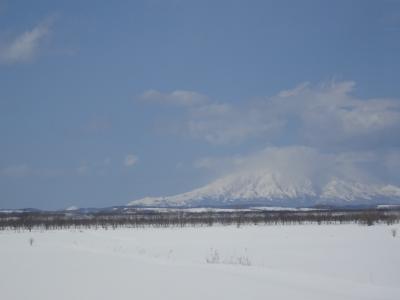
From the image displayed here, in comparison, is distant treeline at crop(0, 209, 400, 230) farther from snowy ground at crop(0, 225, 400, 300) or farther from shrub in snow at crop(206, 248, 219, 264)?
snowy ground at crop(0, 225, 400, 300)

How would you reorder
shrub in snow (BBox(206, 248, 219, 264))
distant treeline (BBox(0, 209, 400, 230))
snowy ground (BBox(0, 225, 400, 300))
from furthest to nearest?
distant treeline (BBox(0, 209, 400, 230)), shrub in snow (BBox(206, 248, 219, 264)), snowy ground (BBox(0, 225, 400, 300))

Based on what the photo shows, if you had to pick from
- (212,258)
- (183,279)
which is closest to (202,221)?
(212,258)

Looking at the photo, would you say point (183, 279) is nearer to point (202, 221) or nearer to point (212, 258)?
point (212, 258)

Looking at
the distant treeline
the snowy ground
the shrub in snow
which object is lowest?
the distant treeline

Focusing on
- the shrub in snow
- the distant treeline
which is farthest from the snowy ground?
the distant treeline

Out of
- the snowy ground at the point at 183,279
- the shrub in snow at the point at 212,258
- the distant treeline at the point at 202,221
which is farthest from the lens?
the distant treeline at the point at 202,221

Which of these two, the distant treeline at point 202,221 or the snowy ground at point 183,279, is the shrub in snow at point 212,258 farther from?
the distant treeline at point 202,221

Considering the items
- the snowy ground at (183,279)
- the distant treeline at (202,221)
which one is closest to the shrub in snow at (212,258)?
the snowy ground at (183,279)

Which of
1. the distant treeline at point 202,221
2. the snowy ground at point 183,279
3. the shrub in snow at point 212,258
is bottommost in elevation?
the distant treeline at point 202,221

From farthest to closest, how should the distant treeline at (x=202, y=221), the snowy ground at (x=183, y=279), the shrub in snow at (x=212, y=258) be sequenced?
the distant treeline at (x=202, y=221) < the shrub in snow at (x=212, y=258) < the snowy ground at (x=183, y=279)

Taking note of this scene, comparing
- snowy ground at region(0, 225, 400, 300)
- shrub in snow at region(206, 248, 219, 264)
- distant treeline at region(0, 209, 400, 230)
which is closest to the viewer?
snowy ground at region(0, 225, 400, 300)

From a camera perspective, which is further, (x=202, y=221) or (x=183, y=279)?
(x=202, y=221)

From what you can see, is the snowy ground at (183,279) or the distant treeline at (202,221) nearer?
the snowy ground at (183,279)

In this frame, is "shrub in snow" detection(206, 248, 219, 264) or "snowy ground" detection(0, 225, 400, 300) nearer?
"snowy ground" detection(0, 225, 400, 300)
